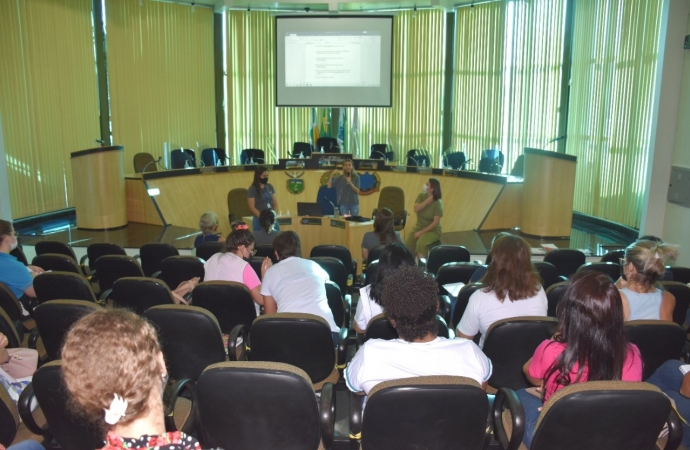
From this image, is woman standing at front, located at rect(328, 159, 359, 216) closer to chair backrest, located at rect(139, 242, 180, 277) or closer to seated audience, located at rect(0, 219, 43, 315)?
chair backrest, located at rect(139, 242, 180, 277)

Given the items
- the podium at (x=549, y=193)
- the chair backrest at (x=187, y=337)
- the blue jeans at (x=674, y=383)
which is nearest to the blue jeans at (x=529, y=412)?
the blue jeans at (x=674, y=383)

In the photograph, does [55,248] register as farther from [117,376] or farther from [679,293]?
[679,293]

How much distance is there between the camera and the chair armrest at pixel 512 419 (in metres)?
2.42

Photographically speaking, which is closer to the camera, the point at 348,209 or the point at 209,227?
the point at 209,227

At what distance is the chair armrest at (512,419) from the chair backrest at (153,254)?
375cm

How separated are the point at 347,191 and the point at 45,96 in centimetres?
Answer: 565

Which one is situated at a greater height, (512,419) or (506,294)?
(506,294)

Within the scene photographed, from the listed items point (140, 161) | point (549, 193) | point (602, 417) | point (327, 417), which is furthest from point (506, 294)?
point (140, 161)

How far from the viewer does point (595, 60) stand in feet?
32.6

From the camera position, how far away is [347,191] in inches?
341

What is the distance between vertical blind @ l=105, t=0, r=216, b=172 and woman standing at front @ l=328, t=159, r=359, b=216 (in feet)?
17.4

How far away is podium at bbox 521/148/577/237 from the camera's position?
8.41 meters

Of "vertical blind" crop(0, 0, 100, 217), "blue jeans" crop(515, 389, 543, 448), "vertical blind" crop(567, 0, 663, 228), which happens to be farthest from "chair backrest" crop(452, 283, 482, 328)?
"vertical blind" crop(0, 0, 100, 217)

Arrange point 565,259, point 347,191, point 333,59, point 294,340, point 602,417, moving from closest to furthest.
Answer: point 602,417
point 294,340
point 565,259
point 347,191
point 333,59
